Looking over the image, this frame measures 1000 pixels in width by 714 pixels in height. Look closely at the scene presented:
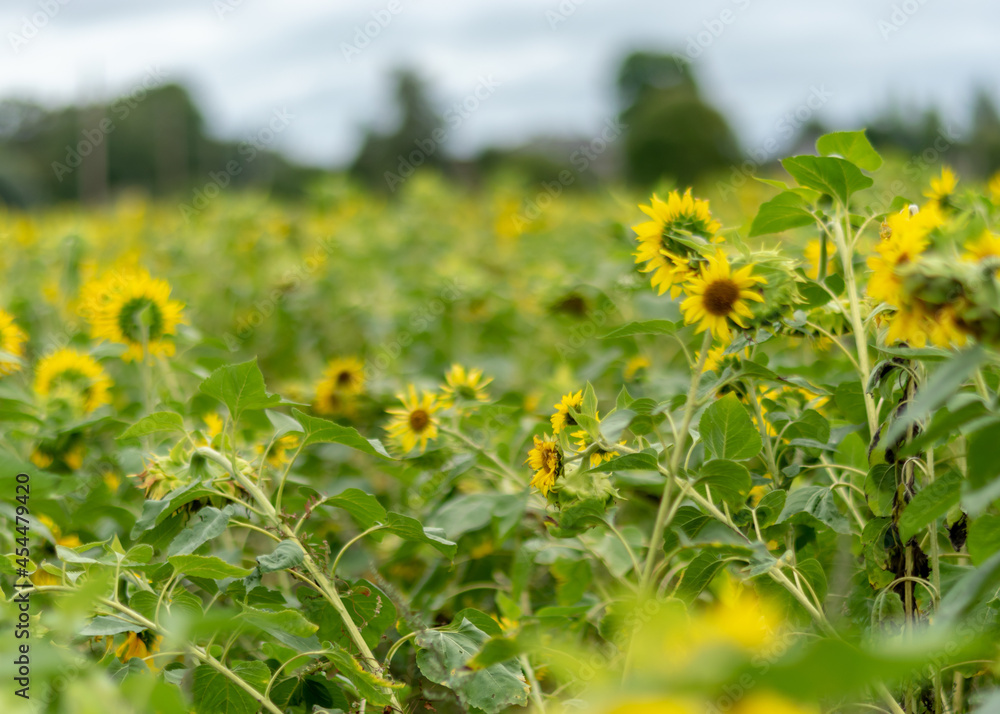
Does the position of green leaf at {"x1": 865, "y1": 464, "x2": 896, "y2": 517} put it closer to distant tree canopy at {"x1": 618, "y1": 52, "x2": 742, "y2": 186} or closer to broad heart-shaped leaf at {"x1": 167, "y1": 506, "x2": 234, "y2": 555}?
broad heart-shaped leaf at {"x1": 167, "y1": 506, "x2": 234, "y2": 555}

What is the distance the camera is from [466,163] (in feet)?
63.8

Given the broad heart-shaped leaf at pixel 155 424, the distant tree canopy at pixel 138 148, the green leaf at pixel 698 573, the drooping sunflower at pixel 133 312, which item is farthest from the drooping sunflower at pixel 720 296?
the distant tree canopy at pixel 138 148

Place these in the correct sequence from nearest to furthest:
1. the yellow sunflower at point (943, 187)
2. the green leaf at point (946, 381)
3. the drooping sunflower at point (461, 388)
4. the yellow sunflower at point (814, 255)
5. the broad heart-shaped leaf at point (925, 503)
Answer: the green leaf at point (946, 381)
the broad heart-shaped leaf at point (925, 503)
the yellow sunflower at point (814, 255)
the yellow sunflower at point (943, 187)
the drooping sunflower at point (461, 388)

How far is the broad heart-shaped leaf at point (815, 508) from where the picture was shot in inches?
37.8

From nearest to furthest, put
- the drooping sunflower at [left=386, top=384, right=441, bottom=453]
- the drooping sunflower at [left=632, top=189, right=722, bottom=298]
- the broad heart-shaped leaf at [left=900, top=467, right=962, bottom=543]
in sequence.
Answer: the broad heart-shaped leaf at [left=900, top=467, right=962, bottom=543]
the drooping sunflower at [left=632, top=189, right=722, bottom=298]
the drooping sunflower at [left=386, top=384, right=441, bottom=453]

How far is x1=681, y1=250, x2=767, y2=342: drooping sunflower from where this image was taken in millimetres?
880

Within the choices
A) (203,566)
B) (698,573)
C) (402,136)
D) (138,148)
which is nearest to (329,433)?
(203,566)

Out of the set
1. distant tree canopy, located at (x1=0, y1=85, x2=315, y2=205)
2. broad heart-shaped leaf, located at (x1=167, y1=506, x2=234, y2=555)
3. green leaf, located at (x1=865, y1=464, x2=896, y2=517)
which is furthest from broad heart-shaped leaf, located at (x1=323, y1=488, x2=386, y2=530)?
distant tree canopy, located at (x1=0, y1=85, x2=315, y2=205)

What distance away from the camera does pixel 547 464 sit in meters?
0.99

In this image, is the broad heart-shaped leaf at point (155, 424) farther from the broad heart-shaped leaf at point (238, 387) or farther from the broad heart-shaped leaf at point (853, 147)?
the broad heart-shaped leaf at point (853, 147)

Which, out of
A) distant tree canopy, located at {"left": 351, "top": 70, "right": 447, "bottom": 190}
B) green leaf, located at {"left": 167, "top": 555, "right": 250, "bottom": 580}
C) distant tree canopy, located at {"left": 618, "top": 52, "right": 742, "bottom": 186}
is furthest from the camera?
distant tree canopy, located at {"left": 351, "top": 70, "right": 447, "bottom": 190}

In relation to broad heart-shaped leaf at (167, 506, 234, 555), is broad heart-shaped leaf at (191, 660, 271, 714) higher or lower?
lower

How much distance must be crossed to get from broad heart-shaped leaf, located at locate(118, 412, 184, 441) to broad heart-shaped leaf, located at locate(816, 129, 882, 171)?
88 centimetres

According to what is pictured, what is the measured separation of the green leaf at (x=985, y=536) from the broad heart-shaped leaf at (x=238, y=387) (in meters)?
0.80
